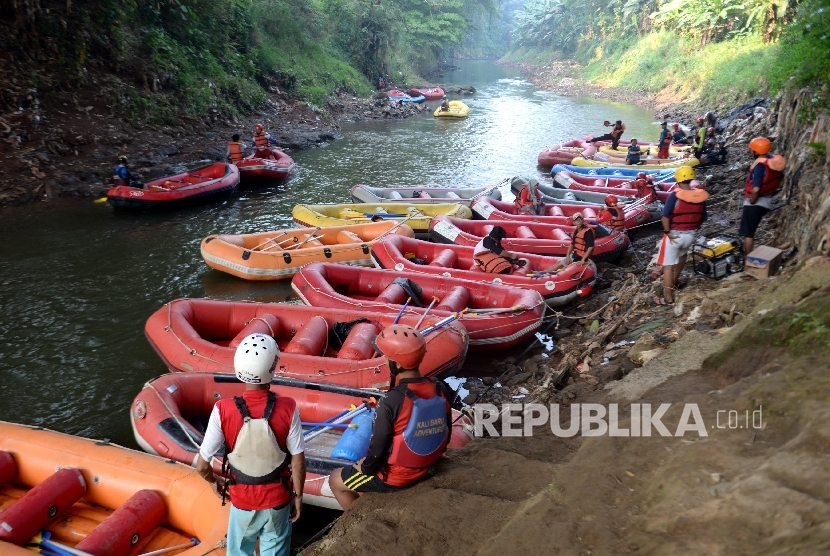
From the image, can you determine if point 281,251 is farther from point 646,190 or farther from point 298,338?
point 646,190

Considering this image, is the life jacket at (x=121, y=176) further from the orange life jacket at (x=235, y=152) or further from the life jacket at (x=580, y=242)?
the life jacket at (x=580, y=242)

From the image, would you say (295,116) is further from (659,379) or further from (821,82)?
(659,379)

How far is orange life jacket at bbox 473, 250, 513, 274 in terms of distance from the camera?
8844 millimetres

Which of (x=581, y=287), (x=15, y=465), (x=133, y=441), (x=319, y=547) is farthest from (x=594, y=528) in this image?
(x=581, y=287)

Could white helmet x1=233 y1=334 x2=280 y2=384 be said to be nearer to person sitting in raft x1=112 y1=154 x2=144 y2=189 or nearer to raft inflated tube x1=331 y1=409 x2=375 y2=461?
raft inflated tube x1=331 y1=409 x2=375 y2=461

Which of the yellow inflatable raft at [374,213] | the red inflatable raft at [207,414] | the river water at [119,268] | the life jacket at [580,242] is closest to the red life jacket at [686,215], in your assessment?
the life jacket at [580,242]

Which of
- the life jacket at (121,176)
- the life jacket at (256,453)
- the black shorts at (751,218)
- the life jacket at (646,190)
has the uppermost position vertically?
the life jacket at (256,453)

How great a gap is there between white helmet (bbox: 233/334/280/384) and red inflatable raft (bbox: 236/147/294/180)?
43.9ft

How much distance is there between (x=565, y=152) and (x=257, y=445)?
56.2ft

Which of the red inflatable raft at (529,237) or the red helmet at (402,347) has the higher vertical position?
the red helmet at (402,347)

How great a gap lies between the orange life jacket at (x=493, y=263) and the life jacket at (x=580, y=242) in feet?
3.30

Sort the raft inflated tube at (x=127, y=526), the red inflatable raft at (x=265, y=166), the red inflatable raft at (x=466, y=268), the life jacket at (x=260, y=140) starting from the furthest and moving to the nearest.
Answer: the life jacket at (x=260, y=140) < the red inflatable raft at (x=265, y=166) < the red inflatable raft at (x=466, y=268) < the raft inflated tube at (x=127, y=526)

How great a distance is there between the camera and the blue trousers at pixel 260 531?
121 inches

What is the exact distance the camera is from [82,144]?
15.2 meters
